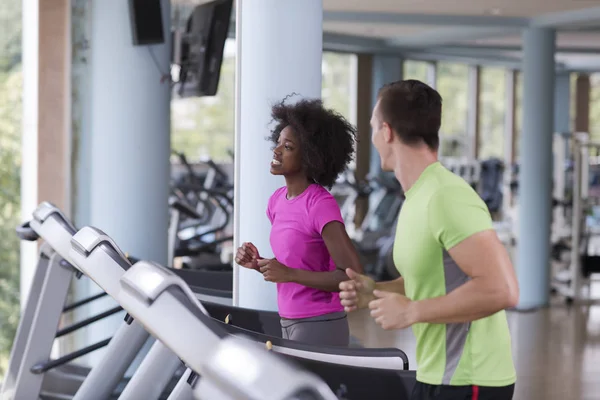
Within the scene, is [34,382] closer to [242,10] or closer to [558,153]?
[242,10]

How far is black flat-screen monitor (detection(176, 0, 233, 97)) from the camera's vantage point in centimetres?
456

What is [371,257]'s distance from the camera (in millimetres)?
9266

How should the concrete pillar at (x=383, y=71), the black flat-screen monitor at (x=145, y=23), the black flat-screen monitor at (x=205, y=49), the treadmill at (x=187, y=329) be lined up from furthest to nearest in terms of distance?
the concrete pillar at (x=383, y=71), the black flat-screen monitor at (x=205, y=49), the black flat-screen monitor at (x=145, y=23), the treadmill at (x=187, y=329)

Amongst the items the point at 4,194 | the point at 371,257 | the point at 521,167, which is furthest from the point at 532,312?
the point at 4,194

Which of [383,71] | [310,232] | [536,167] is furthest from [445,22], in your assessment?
[310,232]

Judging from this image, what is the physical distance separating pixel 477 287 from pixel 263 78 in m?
1.52

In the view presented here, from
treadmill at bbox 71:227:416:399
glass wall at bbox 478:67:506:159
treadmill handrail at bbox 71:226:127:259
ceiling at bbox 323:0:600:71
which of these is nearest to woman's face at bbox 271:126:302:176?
treadmill at bbox 71:227:416:399

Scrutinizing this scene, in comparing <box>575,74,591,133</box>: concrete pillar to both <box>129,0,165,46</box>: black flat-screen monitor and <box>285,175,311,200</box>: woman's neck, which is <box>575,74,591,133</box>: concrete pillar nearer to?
<box>129,0,165,46</box>: black flat-screen monitor

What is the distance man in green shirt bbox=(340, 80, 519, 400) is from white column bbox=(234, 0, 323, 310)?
3.84 ft

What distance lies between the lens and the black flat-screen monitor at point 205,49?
15.0 feet

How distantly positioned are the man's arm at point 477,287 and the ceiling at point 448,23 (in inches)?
225

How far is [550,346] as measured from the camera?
654 cm

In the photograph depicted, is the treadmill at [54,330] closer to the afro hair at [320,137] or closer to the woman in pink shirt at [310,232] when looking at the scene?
the woman in pink shirt at [310,232]

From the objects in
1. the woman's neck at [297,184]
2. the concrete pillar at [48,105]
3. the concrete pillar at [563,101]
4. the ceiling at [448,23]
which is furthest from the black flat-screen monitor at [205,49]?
the concrete pillar at [563,101]
